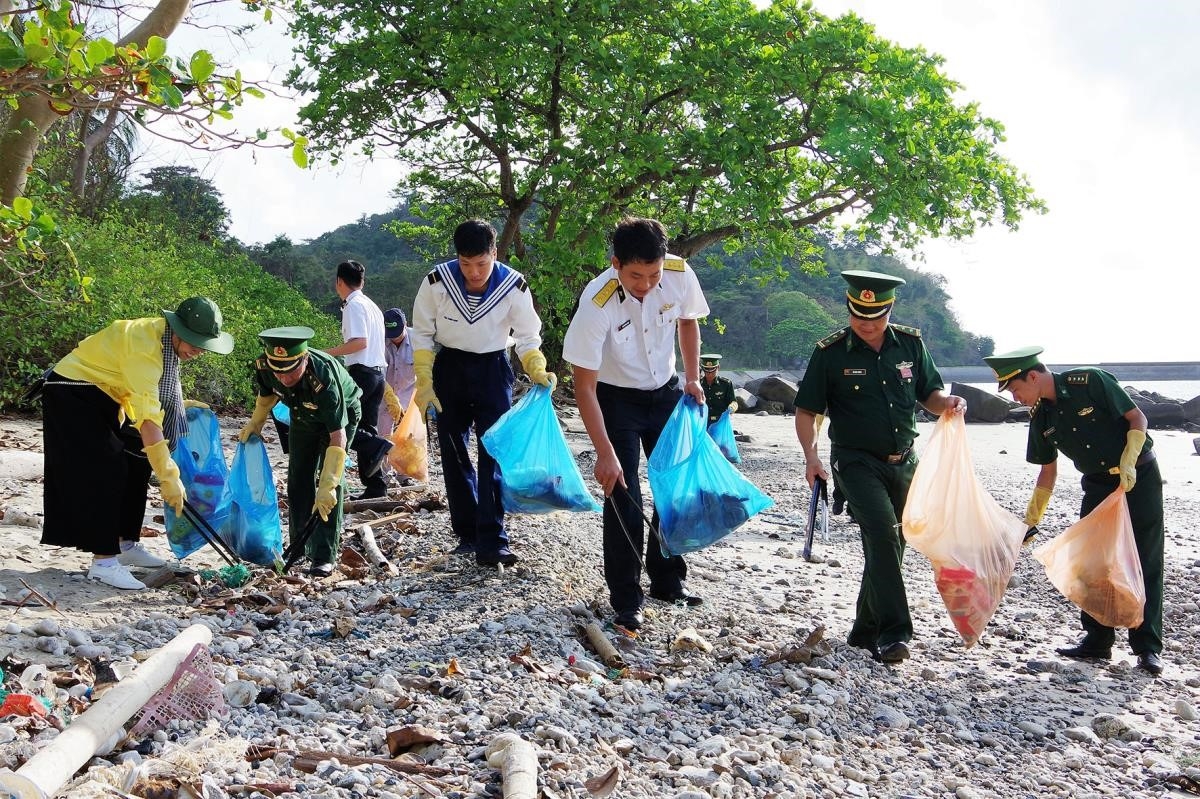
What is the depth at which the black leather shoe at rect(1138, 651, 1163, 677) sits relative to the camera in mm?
4734

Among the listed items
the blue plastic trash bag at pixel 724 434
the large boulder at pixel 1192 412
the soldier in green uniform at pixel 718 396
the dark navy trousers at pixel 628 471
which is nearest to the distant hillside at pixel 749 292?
the large boulder at pixel 1192 412

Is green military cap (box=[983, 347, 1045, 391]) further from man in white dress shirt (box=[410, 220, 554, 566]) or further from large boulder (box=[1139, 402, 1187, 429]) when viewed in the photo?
large boulder (box=[1139, 402, 1187, 429])

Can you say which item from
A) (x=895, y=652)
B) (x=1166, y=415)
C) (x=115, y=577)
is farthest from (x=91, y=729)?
(x=1166, y=415)

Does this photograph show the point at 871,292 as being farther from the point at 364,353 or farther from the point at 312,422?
the point at 364,353

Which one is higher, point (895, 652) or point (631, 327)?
point (631, 327)

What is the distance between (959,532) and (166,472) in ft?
11.6

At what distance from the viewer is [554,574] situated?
5.56 meters

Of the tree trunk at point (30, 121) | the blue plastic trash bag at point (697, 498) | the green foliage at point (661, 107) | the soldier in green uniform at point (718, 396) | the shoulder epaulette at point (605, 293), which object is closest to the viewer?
the shoulder epaulette at point (605, 293)

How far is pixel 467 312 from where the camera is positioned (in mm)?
5391

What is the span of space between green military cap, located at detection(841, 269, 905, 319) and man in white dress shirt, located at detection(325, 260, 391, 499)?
11.9ft

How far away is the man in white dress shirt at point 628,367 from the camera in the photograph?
4496 mm

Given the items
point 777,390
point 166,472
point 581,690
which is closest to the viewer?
point 581,690

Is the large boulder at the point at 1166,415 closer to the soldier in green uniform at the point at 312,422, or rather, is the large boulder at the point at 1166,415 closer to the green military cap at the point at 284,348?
the soldier in green uniform at the point at 312,422

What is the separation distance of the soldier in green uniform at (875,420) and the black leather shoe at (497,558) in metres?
1.71
